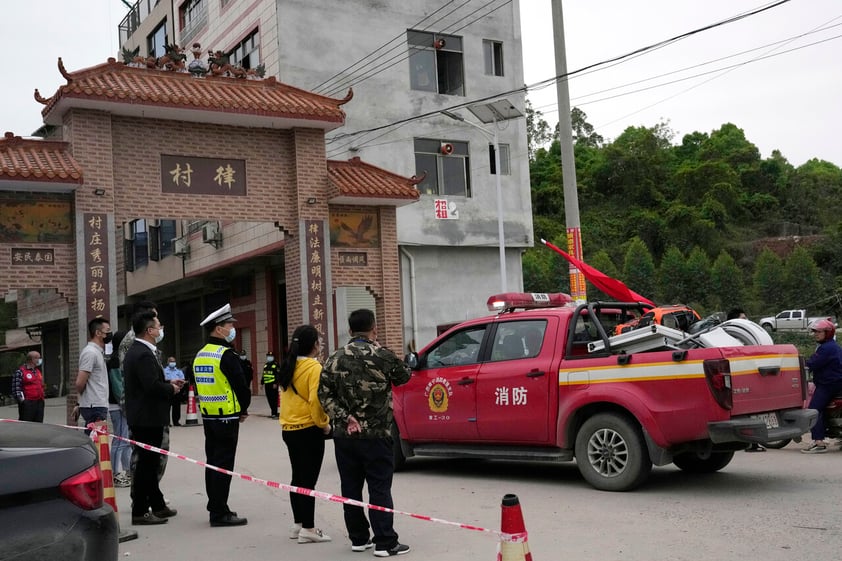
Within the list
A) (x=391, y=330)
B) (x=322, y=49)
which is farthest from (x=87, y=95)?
(x=322, y=49)

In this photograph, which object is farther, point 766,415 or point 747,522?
point 766,415

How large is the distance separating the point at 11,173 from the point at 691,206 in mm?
48512

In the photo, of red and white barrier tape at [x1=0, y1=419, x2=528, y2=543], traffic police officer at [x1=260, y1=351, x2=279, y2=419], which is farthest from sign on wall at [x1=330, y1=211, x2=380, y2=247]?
red and white barrier tape at [x1=0, y1=419, x2=528, y2=543]

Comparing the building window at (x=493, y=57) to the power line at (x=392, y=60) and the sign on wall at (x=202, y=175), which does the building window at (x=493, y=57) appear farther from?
the sign on wall at (x=202, y=175)

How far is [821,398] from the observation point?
33.6 ft

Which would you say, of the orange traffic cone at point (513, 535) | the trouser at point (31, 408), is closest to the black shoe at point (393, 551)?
the orange traffic cone at point (513, 535)

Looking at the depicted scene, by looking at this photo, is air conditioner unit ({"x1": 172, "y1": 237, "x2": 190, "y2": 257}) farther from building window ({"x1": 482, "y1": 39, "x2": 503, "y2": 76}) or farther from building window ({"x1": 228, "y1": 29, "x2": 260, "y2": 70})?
building window ({"x1": 482, "y1": 39, "x2": 503, "y2": 76})

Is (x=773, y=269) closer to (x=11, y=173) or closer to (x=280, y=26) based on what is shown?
(x=280, y=26)

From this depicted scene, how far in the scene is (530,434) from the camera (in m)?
8.95

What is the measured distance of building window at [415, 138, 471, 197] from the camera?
84.9 ft

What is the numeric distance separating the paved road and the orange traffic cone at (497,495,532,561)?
217 cm

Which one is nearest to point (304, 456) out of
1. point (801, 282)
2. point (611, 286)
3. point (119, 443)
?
point (119, 443)

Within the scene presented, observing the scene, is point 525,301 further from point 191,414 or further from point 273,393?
point 191,414

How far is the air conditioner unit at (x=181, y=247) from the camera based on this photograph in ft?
97.1
